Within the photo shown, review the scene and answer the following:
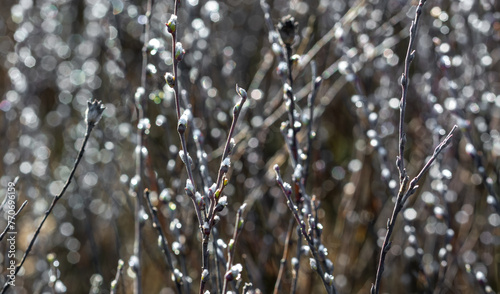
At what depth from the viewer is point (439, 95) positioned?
2.94 m

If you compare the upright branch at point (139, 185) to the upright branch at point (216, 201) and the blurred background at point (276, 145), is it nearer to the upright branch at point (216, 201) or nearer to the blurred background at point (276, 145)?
the blurred background at point (276, 145)

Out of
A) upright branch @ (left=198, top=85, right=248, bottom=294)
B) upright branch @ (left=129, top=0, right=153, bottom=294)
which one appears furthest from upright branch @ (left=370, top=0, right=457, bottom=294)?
upright branch @ (left=129, top=0, right=153, bottom=294)

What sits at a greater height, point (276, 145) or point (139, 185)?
point (139, 185)

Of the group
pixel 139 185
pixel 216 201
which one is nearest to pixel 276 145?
pixel 139 185

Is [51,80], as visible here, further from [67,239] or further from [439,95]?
[439,95]

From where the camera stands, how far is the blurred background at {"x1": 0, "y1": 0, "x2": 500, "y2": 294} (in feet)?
6.93

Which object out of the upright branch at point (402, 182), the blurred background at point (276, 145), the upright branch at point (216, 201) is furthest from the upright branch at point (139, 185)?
the upright branch at point (402, 182)

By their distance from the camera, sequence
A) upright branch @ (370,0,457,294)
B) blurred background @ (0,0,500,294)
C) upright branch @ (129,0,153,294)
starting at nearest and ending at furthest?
upright branch @ (370,0,457,294) < upright branch @ (129,0,153,294) < blurred background @ (0,0,500,294)

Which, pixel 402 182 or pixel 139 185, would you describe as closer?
pixel 402 182

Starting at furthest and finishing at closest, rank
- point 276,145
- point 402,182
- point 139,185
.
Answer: point 276,145 → point 139,185 → point 402,182

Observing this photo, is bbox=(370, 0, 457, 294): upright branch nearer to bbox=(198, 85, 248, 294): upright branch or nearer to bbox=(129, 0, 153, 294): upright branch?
bbox=(198, 85, 248, 294): upright branch

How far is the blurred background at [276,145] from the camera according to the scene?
2111 mm

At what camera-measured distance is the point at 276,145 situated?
3334 millimetres

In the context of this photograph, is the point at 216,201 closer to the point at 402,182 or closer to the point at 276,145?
the point at 402,182
